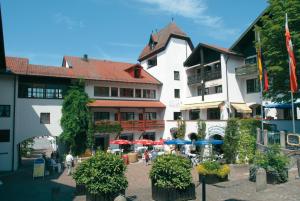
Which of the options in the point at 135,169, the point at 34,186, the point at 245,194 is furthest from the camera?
the point at 135,169

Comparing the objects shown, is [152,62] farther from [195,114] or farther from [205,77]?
[195,114]

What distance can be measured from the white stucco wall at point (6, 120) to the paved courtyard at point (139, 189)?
3.23 metres

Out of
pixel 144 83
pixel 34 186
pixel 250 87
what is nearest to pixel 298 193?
pixel 34 186

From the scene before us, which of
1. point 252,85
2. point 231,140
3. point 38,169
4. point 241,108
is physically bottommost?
point 38,169

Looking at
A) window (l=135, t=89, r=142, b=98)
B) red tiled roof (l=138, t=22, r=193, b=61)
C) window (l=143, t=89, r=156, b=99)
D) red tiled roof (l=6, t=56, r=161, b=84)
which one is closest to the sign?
red tiled roof (l=6, t=56, r=161, b=84)

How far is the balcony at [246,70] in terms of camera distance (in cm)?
2859

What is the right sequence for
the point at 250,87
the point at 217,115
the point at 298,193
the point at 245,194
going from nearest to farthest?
the point at 298,193
the point at 245,194
the point at 250,87
the point at 217,115

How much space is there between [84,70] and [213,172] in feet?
76.0

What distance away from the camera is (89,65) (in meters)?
36.2

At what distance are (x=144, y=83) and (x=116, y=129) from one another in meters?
7.72

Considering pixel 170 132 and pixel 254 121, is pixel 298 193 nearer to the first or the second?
pixel 254 121

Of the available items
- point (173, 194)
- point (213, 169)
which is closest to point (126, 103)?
point (213, 169)

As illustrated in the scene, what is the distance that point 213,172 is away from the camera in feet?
52.0

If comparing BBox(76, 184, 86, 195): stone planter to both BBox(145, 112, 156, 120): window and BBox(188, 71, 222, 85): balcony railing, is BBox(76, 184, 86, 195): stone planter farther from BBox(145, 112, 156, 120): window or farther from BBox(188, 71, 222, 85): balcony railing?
BBox(145, 112, 156, 120): window
